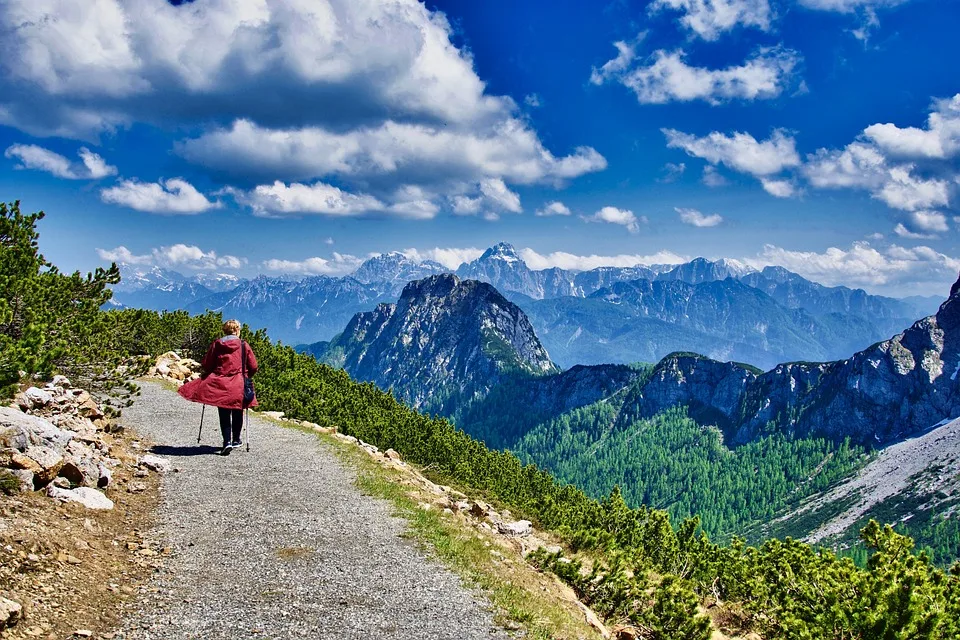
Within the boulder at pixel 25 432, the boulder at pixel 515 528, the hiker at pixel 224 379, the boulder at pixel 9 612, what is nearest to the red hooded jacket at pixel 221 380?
the hiker at pixel 224 379

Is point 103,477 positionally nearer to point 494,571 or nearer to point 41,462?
point 41,462

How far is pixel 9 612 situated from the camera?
25.5 feet

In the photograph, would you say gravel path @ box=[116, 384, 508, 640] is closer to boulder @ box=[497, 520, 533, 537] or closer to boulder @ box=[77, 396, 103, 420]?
boulder @ box=[77, 396, 103, 420]

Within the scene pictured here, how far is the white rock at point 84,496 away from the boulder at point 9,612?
5.62 metres

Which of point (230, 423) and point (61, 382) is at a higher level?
point (61, 382)

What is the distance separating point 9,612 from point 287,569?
494 cm

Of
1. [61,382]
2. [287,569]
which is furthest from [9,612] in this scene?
[61,382]

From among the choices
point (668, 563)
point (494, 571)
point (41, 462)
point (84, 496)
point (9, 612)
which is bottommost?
point (668, 563)

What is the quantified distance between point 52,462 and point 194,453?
8339mm

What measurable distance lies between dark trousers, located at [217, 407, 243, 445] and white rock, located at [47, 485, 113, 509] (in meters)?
6.80

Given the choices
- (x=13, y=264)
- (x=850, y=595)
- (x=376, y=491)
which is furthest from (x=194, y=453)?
(x=850, y=595)

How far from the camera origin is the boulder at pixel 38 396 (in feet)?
59.9

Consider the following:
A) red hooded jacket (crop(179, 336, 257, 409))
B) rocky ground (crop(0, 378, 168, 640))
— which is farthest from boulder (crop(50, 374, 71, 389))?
red hooded jacket (crop(179, 336, 257, 409))

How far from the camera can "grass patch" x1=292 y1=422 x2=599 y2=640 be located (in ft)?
35.9
